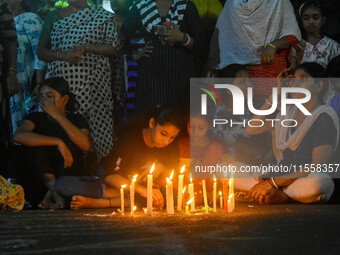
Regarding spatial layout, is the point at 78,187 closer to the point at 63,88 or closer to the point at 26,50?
the point at 63,88

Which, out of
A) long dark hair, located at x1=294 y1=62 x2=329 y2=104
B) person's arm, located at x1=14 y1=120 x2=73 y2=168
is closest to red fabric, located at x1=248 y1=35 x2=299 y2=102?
long dark hair, located at x1=294 y1=62 x2=329 y2=104

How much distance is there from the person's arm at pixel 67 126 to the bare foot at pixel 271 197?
165 centimetres

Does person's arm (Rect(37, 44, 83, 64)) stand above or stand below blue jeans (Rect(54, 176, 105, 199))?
above

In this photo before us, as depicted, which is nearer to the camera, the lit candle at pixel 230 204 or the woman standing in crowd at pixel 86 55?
the lit candle at pixel 230 204

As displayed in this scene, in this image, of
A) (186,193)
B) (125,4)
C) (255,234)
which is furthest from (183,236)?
(125,4)

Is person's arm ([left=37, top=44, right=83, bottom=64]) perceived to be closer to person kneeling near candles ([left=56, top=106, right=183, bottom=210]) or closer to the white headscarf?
person kneeling near candles ([left=56, top=106, right=183, bottom=210])

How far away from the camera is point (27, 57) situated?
5.77 meters

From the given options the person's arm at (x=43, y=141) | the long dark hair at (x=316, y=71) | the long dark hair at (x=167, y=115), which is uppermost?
the long dark hair at (x=316, y=71)

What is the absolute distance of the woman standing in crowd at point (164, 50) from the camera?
17.5 ft

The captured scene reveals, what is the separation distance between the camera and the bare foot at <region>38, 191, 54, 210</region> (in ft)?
15.2

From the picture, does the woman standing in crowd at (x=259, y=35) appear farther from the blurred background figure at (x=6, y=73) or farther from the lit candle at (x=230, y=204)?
the blurred background figure at (x=6, y=73)

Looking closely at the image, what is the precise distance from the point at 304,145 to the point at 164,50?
162 cm

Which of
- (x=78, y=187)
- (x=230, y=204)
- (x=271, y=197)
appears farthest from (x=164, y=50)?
(x=230, y=204)

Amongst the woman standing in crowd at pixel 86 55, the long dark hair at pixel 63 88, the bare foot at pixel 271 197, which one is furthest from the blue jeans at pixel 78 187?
the bare foot at pixel 271 197
